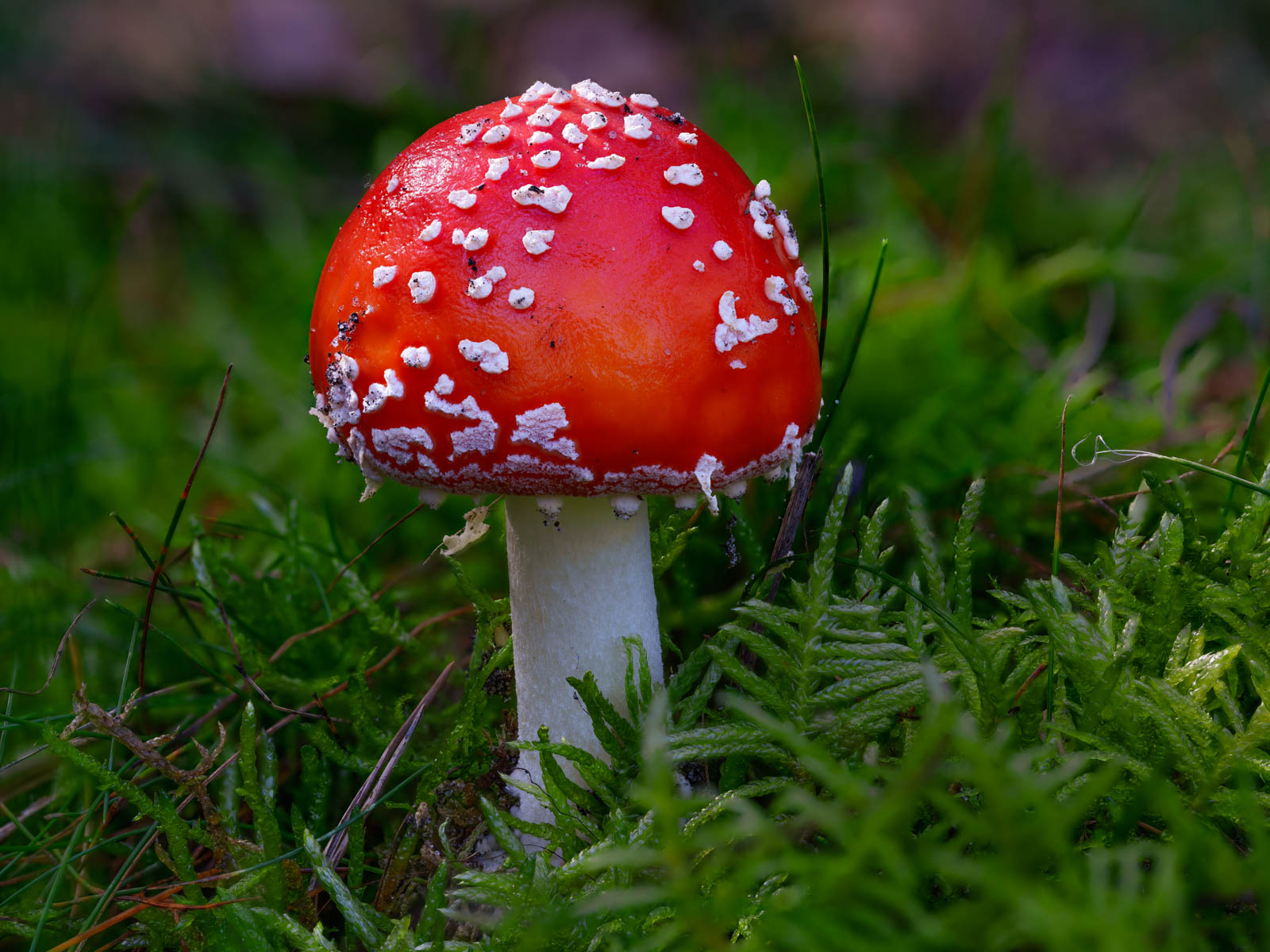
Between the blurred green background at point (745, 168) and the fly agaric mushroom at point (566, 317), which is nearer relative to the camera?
the fly agaric mushroom at point (566, 317)

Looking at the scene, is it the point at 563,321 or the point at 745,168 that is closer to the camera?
the point at 563,321

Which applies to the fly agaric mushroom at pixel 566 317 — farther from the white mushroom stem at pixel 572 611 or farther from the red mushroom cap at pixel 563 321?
the white mushroom stem at pixel 572 611

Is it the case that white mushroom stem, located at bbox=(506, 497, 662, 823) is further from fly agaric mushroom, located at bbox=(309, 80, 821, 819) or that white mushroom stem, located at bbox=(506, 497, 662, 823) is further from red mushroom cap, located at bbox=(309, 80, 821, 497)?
red mushroom cap, located at bbox=(309, 80, 821, 497)

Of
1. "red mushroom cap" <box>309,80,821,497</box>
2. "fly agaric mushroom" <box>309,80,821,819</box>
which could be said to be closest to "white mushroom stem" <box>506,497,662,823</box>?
"fly agaric mushroom" <box>309,80,821,819</box>

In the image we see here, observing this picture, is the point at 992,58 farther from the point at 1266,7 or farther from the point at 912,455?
the point at 912,455

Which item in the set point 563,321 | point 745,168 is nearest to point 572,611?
point 563,321

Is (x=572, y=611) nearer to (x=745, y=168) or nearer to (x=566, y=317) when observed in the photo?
(x=566, y=317)

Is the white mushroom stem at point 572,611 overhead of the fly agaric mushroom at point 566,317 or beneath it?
beneath

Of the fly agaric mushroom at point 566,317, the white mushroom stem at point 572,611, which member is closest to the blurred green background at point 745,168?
the white mushroom stem at point 572,611
